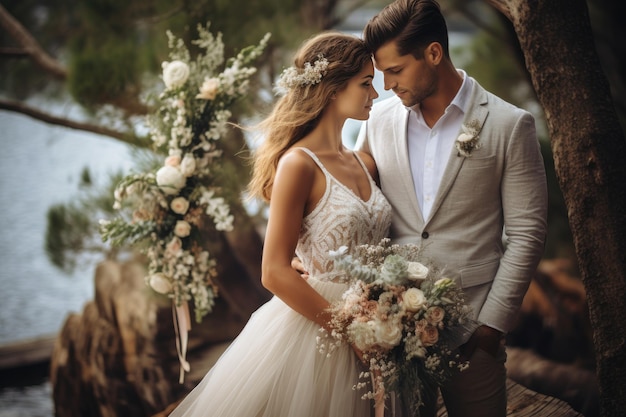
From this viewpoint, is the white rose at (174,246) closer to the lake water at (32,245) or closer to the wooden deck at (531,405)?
the wooden deck at (531,405)

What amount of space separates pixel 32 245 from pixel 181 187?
7.13m

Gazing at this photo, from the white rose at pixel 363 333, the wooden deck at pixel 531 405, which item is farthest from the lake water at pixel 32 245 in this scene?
the white rose at pixel 363 333

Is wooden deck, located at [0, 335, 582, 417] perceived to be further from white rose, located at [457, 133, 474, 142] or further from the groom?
white rose, located at [457, 133, 474, 142]

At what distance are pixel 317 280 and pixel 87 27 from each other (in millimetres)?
3624

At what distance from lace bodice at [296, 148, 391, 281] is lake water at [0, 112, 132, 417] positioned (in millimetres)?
4540

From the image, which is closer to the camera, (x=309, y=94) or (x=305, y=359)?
(x=305, y=359)

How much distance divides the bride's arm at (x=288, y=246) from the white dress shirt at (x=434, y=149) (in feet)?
1.50

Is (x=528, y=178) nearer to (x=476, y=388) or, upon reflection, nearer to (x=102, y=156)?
(x=476, y=388)

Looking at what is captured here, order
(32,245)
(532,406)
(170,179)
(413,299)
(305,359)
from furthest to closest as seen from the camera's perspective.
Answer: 1. (32,245)
2. (170,179)
3. (532,406)
4. (305,359)
5. (413,299)

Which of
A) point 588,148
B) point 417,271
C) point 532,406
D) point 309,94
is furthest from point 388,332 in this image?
point 532,406

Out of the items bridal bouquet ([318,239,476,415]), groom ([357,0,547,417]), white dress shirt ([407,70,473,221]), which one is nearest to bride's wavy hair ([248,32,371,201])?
groom ([357,0,547,417])

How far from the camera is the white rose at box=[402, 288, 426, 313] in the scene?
1.99 metres

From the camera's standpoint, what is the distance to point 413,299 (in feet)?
6.52

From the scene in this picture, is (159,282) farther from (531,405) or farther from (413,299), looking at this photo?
(531,405)
